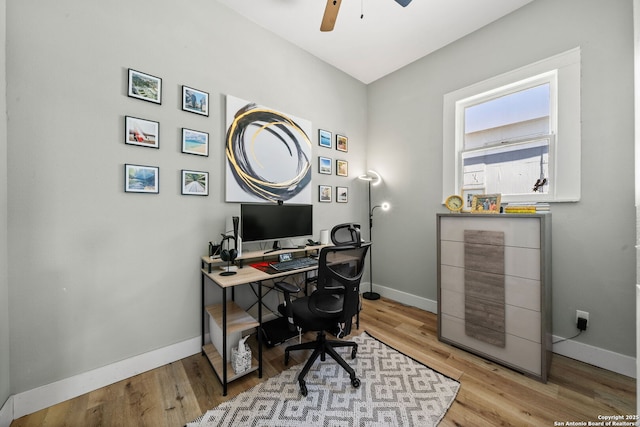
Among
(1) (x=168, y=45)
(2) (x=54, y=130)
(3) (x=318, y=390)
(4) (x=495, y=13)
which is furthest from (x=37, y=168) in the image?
(4) (x=495, y=13)

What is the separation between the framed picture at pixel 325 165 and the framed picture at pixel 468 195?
5.16ft

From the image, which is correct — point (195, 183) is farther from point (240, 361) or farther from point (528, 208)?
point (528, 208)

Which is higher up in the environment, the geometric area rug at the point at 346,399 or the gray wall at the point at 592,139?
the gray wall at the point at 592,139

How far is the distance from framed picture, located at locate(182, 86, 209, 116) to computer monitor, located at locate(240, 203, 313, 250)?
3.02 feet

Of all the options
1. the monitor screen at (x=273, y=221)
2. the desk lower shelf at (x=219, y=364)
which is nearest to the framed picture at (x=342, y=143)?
the monitor screen at (x=273, y=221)

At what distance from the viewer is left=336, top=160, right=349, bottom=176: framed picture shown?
10.7 ft

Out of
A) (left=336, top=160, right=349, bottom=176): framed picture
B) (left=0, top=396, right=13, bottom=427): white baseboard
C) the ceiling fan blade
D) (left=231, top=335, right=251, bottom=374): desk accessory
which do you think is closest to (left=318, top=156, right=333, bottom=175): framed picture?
(left=336, top=160, right=349, bottom=176): framed picture

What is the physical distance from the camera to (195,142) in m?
2.10

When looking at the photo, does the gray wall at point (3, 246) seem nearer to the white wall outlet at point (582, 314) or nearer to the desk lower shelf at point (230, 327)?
the desk lower shelf at point (230, 327)

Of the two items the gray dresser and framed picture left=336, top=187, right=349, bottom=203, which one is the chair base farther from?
framed picture left=336, top=187, right=349, bottom=203

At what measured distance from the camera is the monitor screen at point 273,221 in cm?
217

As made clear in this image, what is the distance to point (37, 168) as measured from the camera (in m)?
1.52

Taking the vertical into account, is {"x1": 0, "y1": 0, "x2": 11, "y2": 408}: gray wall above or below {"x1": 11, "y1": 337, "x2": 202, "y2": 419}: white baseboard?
above

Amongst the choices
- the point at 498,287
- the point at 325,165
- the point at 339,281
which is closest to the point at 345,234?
the point at 339,281
